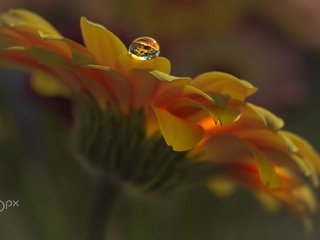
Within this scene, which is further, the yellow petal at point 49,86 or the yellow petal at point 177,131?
the yellow petal at point 49,86

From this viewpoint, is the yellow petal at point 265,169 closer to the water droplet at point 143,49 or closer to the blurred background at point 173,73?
the water droplet at point 143,49

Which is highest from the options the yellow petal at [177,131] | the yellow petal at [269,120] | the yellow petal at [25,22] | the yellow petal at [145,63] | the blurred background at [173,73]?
the yellow petal at [145,63]

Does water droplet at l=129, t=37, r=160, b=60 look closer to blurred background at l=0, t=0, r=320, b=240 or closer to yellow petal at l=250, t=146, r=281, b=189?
yellow petal at l=250, t=146, r=281, b=189

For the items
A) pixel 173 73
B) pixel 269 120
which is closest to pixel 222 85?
pixel 269 120

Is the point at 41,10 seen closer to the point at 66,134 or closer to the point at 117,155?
the point at 66,134

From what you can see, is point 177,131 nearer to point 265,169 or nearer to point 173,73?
point 265,169

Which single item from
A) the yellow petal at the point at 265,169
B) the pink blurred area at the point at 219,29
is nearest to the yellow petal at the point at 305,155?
the yellow petal at the point at 265,169

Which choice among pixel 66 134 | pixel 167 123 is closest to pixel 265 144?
pixel 167 123
